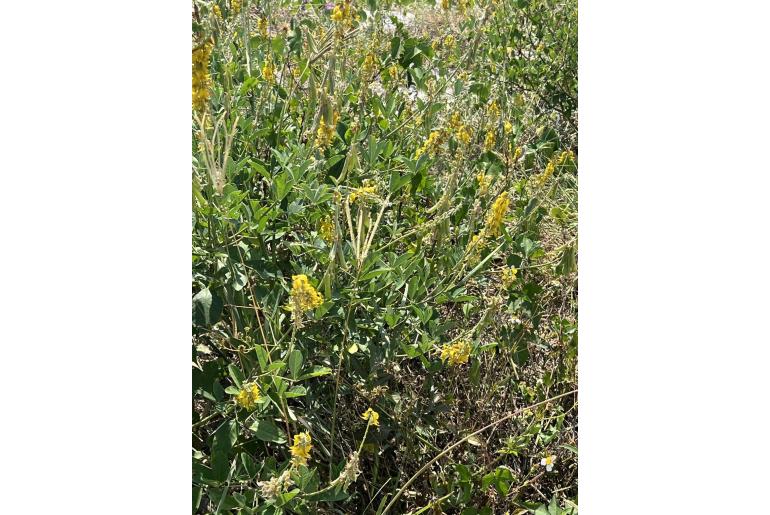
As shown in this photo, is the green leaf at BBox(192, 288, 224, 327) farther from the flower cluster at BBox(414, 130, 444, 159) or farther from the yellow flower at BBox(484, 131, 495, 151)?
the yellow flower at BBox(484, 131, 495, 151)

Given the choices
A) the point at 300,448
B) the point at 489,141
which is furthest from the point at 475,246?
the point at 300,448

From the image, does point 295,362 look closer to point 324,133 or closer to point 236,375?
point 236,375

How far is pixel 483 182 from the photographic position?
1301 mm

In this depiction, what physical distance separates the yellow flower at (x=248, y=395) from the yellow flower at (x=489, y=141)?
2.03 feet

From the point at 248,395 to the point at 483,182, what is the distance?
0.54 metres

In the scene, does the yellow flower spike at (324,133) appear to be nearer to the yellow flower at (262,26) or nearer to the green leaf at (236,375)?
the yellow flower at (262,26)

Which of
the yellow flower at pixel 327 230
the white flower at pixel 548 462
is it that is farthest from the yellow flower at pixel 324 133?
the white flower at pixel 548 462

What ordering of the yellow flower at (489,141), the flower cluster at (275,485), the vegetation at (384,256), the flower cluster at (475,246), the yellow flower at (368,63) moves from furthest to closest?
the yellow flower at (489,141), the yellow flower at (368,63), the flower cluster at (475,246), the vegetation at (384,256), the flower cluster at (275,485)

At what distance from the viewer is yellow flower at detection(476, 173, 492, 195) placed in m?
1.29

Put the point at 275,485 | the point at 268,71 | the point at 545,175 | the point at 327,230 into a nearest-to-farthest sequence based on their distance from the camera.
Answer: the point at 275,485 < the point at 327,230 < the point at 268,71 < the point at 545,175

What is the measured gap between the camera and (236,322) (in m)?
1.07

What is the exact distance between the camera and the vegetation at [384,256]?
1046 mm
